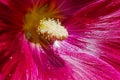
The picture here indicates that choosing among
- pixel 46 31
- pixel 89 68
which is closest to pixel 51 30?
pixel 46 31

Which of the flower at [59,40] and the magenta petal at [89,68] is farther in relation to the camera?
the magenta petal at [89,68]

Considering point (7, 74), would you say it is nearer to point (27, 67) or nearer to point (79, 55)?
point (27, 67)

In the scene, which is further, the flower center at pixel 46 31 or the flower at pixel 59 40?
the flower center at pixel 46 31

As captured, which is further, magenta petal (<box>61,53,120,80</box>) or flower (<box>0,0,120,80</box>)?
magenta petal (<box>61,53,120,80</box>)

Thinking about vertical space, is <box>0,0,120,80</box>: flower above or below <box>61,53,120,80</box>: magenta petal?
above

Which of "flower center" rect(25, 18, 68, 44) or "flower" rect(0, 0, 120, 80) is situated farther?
"flower center" rect(25, 18, 68, 44)

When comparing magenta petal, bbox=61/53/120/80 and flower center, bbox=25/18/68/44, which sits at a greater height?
flower center, bbox=25/18/68/44

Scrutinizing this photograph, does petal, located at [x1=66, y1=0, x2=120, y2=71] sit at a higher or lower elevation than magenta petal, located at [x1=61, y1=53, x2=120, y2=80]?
higher

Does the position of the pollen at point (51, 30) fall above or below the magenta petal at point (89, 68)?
above

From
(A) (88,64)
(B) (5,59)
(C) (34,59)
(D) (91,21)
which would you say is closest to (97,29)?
(D) (91,21)

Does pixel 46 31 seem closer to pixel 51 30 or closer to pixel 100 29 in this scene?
pixel 51 30
